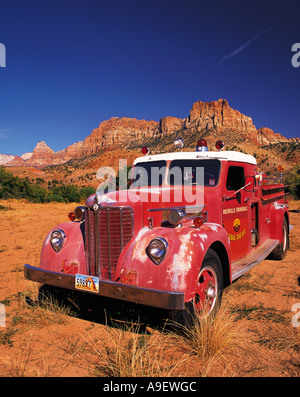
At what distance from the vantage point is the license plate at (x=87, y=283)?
10.9 ft

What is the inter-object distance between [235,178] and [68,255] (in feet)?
9.89

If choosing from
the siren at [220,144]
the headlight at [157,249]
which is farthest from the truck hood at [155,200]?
the siren at [220,144]

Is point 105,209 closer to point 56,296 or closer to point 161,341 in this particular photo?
point 161,341

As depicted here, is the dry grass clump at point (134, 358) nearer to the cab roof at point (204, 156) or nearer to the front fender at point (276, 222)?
the cab roof at point (204, 156)

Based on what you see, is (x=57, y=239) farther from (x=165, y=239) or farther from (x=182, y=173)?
(x=182, y=173)

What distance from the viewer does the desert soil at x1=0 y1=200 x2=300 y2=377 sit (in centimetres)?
288

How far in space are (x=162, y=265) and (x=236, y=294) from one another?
7.74ft

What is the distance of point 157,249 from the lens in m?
3.28

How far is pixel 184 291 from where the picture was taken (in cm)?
307

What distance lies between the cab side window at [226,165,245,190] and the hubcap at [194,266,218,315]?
170 cm

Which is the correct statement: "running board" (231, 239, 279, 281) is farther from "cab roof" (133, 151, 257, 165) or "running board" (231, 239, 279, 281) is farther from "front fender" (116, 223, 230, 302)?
"cab roof" (133, 151, 257, 165)

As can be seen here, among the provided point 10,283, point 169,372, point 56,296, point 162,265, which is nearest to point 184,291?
point 162,265

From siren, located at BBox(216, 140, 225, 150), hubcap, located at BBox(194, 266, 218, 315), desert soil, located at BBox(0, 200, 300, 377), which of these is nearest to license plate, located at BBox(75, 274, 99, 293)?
desert soil, located at BBox(0, 200, 300, 377)
